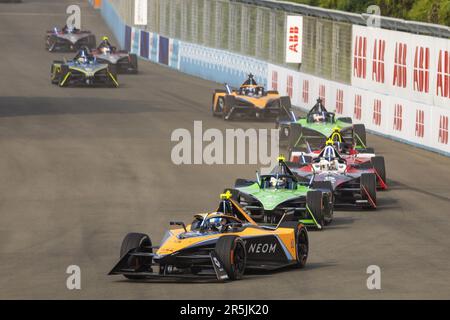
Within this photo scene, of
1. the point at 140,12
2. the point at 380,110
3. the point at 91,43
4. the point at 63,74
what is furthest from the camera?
the point at 140,12

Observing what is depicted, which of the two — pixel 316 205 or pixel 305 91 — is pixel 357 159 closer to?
pixel 316 205

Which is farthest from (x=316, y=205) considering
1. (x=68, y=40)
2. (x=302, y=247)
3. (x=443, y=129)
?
(x=68, y=40)

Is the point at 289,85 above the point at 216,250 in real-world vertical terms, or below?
below

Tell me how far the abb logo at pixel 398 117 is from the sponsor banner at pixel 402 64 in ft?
1.20

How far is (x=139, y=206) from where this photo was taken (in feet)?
82.9

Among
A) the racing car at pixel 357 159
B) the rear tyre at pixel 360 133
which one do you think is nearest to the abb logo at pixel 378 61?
the rear tyre at pixel 360 133

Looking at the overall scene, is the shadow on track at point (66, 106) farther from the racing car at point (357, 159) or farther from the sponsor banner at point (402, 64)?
the racing car at point (357, 159)

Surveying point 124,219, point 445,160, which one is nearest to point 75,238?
point 124,219

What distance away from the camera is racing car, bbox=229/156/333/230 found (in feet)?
74.5

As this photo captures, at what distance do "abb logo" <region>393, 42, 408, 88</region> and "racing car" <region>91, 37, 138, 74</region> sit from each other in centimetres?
2040

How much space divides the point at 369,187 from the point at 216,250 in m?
7.88

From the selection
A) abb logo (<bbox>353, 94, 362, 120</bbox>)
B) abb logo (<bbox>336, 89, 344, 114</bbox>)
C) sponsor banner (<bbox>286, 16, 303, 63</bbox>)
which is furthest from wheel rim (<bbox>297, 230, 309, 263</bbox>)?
sponsor banner (<bbox>286, 16, 303, 63</bbox>)

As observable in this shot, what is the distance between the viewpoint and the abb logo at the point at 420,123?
35125 mm

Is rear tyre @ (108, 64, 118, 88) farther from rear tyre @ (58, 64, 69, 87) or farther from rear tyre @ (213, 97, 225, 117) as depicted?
rear tyre @ (213, 97, 225, 117)
